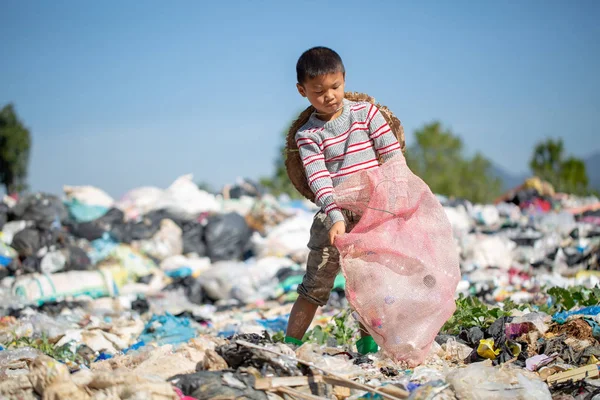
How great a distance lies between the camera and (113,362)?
295 cm

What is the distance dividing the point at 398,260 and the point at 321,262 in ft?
1.38

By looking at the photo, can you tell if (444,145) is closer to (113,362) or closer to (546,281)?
(546,281)

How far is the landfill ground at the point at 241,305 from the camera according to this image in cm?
229

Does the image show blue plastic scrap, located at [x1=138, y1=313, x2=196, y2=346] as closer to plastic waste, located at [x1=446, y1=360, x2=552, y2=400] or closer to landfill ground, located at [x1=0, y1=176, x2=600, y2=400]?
landfill ground, located at [x1=0, y1=176, x2=600, y2=400]

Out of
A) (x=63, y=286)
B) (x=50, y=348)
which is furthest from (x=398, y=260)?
(x=63, y=286)

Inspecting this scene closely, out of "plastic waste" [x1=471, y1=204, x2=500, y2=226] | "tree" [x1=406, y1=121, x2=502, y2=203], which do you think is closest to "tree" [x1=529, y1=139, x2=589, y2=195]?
"tree" [x1=406, y1=121, x2=502, y2=203]

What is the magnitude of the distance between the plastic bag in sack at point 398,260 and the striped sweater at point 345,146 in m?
0.07

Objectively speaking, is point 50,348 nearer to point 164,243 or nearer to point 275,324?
point 275,324

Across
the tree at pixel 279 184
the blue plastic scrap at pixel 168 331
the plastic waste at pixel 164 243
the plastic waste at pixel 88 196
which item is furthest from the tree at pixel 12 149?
the blue plastic scrap at pixel 168 331

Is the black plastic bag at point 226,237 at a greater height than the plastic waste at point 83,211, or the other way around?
the plastic waste at point 83,211

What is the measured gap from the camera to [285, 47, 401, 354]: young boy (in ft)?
9.46

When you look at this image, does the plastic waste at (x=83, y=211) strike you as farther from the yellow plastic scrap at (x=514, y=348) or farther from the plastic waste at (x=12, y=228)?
the yellow plastic scrap at (x=514, y=348)

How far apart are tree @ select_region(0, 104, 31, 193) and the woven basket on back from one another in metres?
23.5

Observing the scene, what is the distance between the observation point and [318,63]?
8.96ft
